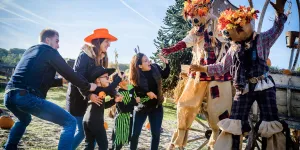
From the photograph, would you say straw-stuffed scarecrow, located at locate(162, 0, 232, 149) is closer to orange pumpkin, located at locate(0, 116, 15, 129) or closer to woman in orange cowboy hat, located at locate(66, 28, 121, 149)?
woman in orange cowboy hat, located at locate(66, 28, 121, 149)

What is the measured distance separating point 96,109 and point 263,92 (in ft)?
7.35

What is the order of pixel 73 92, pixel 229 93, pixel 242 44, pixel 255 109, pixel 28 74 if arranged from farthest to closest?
pixel 255 109 → pixel 229 93 → pixel 73 92 → pixel 242 44 → pixel 28 74

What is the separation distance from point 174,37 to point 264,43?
11.6m

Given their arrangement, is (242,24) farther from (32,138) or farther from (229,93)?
(32,138)

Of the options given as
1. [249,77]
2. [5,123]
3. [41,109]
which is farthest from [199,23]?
[5,123]

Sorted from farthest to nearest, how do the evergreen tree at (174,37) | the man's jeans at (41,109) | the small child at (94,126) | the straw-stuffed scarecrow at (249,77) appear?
1. the evergreen tree at (174,37)
2. the small child at (94,126)
3. the straw-stuffed scarecrow at (249,77)
4. the man's jeans at (41,109)

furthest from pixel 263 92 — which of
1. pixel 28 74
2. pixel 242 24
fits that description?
pixel 28 74

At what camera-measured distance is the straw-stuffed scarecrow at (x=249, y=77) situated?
3232 millimetres

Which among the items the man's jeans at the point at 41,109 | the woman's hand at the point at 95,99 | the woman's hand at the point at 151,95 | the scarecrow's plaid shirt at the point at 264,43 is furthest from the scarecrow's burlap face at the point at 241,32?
the man's jeans at the point at 41,109

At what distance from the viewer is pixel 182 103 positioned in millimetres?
4301

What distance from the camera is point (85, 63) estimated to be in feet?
12.4

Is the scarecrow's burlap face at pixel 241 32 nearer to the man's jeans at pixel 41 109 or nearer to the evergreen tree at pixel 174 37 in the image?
the man's jeans at pixel 41 109

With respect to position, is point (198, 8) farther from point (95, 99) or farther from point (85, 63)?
point (95, 99)

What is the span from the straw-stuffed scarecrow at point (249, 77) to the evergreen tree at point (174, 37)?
429 inches
